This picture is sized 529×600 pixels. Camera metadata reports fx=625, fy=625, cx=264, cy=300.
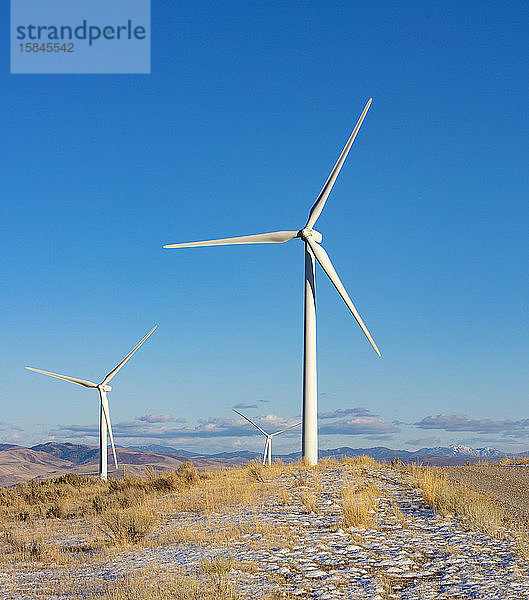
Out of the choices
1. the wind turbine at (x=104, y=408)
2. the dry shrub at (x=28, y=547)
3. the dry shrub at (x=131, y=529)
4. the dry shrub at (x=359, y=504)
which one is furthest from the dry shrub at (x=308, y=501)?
the wind turbine at (x=104, y=408)

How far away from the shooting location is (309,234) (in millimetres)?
38656

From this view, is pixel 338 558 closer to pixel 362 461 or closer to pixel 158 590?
pixel 158 590

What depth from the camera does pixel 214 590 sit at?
1260 cm

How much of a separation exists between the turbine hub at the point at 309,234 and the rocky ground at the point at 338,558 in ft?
65.4

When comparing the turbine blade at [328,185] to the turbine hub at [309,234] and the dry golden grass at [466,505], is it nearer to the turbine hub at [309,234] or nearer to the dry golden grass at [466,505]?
the turbine hub at [309,234]

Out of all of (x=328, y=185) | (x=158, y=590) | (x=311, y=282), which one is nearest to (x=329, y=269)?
(x=311, y=282)

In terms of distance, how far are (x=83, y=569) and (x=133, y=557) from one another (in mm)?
1294

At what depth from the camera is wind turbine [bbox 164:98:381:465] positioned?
112 feet

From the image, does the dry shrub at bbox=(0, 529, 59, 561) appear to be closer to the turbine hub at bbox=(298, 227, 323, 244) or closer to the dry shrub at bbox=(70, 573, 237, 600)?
the dry shrub at bbox=(70, 573, 237, 600)

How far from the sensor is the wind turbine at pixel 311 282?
1344 inches

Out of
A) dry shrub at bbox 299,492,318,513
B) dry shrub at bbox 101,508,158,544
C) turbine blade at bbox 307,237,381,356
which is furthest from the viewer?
turbine blade at bbox 307,237,381,356

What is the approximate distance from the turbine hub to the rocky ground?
1995 centimetres

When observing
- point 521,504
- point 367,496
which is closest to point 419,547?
point 367,496

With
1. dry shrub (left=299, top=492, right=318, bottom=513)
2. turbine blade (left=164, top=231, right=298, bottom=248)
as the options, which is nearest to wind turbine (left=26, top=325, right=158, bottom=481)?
turbine blade (left=164, top=231, right=298, bottom=248)
